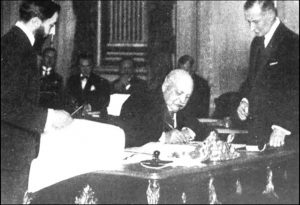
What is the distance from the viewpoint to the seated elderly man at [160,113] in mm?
3725

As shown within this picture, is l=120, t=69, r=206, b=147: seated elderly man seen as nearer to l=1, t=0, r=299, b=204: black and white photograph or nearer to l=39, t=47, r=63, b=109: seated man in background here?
l=1, t=0, r=299, b=204: black and white photograph

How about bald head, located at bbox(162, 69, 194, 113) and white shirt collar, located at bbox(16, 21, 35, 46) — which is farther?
bald head, located at bbox(162, 69, 194, 113)

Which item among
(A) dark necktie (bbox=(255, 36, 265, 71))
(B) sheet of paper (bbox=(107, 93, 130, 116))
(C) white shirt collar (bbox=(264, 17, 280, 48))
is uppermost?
(C) white shirt collar (bbox=(264, 17, 280, 48))

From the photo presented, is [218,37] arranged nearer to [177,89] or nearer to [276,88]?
[276,88]

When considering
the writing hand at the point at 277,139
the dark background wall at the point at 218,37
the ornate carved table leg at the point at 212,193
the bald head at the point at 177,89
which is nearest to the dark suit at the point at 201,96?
the dark background wall at the point at 218,37

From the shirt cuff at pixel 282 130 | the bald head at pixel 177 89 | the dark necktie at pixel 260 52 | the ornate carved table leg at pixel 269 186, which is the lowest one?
the ornate carved table leg at pixel 269 186

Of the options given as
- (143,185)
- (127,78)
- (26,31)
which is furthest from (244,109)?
(127,78)

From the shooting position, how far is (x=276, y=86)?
3.78 metres

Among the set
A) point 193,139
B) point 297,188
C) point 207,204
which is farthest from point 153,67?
point 207,204

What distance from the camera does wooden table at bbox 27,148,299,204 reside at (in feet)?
8.54

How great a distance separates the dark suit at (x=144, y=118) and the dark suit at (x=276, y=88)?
2.00 feet

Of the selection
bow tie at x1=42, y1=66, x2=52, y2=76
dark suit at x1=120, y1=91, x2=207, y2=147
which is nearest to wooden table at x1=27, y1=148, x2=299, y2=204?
dark suit at x1=120, y1=91, x2=207, y2=147

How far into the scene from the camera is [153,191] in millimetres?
2523

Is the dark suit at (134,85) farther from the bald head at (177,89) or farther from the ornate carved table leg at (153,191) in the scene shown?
the ornate carved table leg at (153,191)
